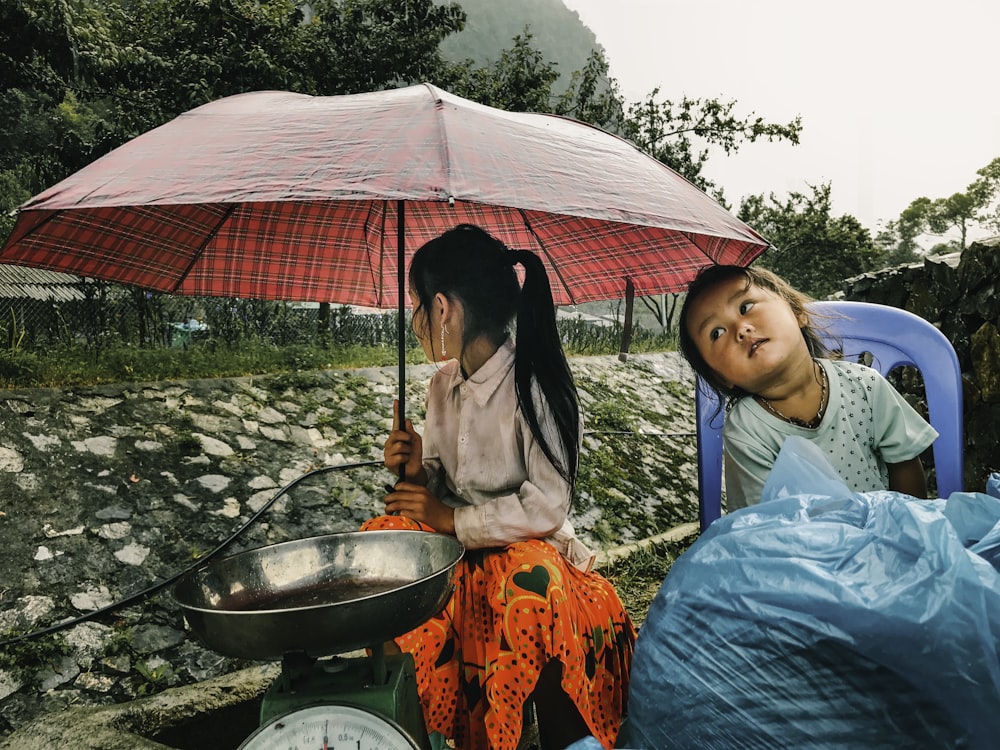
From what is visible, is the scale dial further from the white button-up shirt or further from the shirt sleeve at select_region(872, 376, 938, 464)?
the shirt sleeve at select_region(872, 376, 938, 464)

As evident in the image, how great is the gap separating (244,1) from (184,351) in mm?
4695

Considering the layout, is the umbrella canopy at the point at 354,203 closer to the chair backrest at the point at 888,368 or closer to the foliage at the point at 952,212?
the chair backrest at the point at 888,368

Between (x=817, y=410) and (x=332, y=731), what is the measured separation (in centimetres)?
138

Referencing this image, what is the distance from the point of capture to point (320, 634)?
113cm

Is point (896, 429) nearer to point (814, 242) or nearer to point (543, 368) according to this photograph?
point (543, 368)

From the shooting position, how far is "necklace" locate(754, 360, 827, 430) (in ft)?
6.07

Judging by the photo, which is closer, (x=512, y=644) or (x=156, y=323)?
(x=512, y=644)

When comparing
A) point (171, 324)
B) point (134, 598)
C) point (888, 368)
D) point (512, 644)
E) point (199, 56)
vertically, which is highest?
point (199, 56)

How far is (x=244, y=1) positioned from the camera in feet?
27.2

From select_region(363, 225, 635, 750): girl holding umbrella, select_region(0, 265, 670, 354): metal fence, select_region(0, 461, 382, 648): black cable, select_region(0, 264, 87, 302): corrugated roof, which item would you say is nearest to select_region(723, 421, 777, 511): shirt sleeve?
select_region(363, 225, 635, 750): girl holding umbrella

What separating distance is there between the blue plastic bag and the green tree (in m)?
20.3

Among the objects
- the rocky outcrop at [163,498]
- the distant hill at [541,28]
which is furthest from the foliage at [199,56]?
the distant hill at [541,28]

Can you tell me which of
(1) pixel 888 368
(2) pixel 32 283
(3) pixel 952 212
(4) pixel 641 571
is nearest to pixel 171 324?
(4) pixel 641 571

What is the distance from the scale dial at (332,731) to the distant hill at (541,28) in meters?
70.3
